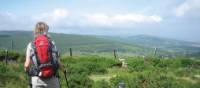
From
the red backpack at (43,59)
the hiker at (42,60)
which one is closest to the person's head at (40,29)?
the hiker at (42,60)

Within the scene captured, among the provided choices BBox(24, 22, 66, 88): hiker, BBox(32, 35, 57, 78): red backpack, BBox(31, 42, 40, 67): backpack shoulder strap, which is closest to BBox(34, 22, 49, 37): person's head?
BBox(24, 22, 66, 88): hiker

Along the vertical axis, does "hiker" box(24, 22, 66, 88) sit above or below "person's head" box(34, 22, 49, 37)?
below

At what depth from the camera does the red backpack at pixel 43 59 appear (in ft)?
27.0

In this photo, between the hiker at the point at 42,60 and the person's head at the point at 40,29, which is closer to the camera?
the hiker at the point at 42,60

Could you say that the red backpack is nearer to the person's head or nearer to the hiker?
the hiker

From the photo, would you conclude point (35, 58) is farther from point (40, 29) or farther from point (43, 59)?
point (40, 29)

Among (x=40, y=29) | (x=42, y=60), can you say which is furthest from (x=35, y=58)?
(x=40, y=29)

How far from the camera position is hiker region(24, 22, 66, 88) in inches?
325

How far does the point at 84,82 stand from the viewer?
19125 millimetres

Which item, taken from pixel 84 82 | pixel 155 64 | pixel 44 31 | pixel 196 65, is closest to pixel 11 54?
pixel 155 64

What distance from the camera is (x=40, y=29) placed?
847 cm

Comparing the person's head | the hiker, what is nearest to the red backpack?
the hiker

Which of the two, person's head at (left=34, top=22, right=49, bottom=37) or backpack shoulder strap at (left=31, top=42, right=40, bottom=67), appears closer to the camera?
backpack shoulder strap at (left=31, top=42, right=40, bottom=67)

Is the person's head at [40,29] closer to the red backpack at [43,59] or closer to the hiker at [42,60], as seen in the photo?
the hiker at [42,60]
